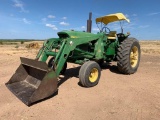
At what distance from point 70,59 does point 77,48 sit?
1.68ft

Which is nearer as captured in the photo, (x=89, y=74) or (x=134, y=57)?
(x=89, y=74)

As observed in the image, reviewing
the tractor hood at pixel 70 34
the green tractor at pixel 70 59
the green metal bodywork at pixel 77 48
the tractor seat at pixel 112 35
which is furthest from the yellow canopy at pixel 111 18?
the tractor hood at pixel 70 34

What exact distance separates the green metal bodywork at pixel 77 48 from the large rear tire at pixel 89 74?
2.06ft

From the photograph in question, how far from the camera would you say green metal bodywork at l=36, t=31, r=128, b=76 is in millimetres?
5367

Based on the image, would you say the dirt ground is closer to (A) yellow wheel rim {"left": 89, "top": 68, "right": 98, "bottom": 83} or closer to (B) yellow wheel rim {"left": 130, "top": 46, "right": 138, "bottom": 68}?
(A) yellow wheel rim {"left": 89, "top": 68, "right": 98, "bottom": 83}

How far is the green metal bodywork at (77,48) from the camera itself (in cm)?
537

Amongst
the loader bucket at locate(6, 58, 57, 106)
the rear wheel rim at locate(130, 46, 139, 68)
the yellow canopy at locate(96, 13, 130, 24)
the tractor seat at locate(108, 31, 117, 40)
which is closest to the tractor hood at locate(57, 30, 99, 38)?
the loader bucket at locate(6, 58, 57, 106)

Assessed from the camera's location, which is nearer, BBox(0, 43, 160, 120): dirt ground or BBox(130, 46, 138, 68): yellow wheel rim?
BBox(0, 43, 160, 120): dirt ground

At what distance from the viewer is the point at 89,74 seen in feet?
18.5

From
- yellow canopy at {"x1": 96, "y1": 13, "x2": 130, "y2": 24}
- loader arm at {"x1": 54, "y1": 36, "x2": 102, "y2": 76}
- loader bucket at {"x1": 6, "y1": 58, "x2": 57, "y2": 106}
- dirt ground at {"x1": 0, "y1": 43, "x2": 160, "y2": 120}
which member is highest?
yellow canopy at {"x1": 96, "y1": 13, "x2": 130, "y2": 24}

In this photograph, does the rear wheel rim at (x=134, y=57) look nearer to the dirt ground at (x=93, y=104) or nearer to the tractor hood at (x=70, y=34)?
the dirt ground at (x=93, y=104)

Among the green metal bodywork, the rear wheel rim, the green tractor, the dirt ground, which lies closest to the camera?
the dirt ground

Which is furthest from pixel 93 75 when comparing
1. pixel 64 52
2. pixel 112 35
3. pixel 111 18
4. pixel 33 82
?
pixel 111 18

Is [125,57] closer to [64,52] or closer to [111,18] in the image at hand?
[111,18]
